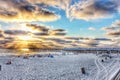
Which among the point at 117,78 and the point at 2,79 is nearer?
the point at 117,78

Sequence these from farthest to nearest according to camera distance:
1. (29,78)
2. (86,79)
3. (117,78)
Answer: (29,78) → (86,79) → (117,78)

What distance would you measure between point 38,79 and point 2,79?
3.80 metres

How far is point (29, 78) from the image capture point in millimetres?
23781

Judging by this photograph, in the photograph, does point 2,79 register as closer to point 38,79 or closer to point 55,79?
point 38,79

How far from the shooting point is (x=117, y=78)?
15.0m

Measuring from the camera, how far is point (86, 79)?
72.0ft

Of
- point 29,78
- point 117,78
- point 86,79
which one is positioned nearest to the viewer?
point 117,78

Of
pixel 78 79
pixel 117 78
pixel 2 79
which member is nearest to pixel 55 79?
pixel 78 79

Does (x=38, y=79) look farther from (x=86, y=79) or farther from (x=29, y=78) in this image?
(x=86, y=79)

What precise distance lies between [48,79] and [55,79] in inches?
30.1

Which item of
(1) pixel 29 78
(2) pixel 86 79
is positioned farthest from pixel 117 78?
(1) pixel 29 78

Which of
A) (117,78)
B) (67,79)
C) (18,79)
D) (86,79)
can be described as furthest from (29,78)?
(117,78)

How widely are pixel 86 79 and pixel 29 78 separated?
619 cm

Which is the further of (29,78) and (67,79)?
(29,78)
